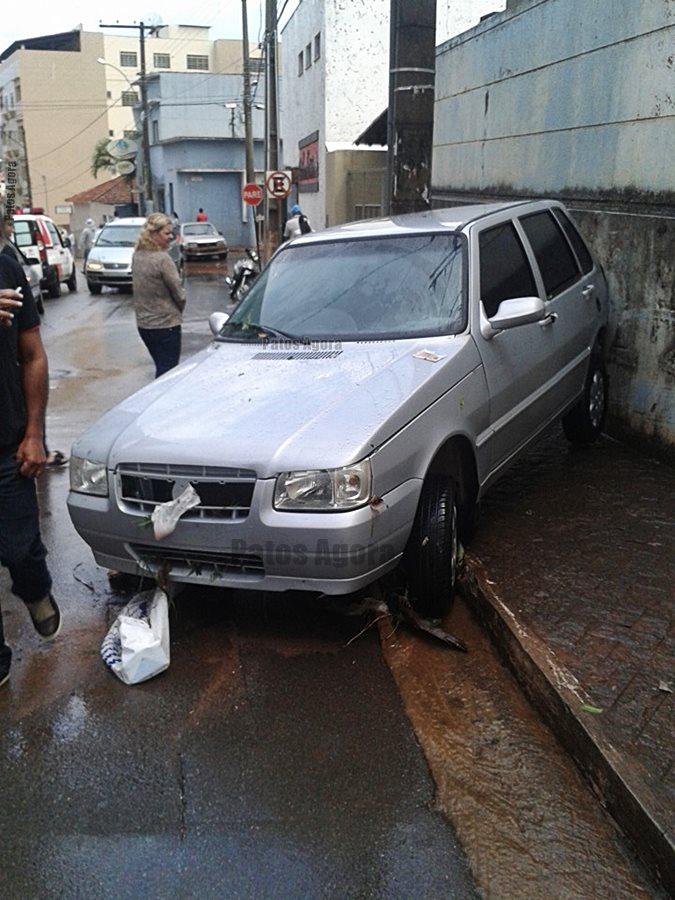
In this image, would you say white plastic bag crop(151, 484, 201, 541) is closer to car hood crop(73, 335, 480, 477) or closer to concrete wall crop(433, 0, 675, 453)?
car hood crop(73, 335, 480, 477)

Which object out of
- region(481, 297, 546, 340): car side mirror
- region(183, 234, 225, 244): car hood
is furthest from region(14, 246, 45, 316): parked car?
region(183, 234, 225, 244): car hood

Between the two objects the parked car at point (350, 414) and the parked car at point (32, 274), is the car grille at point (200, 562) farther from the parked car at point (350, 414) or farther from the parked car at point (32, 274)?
the parked car at point (32, 274)

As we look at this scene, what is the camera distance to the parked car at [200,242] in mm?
32812

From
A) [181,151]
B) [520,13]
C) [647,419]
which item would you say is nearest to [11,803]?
[647,419]

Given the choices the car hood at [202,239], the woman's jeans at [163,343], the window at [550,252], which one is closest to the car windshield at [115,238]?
the car hood at [202,239]

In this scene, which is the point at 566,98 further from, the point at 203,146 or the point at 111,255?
the point at 203,146

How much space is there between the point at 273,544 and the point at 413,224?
8.82 feet

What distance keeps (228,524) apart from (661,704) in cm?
189

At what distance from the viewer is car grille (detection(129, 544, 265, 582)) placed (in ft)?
12.9

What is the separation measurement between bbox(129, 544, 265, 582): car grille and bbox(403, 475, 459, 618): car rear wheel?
Answer: 2.48ft

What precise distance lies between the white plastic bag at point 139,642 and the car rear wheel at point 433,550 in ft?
3.86

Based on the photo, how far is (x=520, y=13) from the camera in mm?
9367

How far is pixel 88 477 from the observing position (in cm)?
425

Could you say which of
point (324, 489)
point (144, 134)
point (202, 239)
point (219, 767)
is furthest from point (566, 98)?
point (144, 134)
